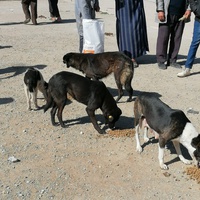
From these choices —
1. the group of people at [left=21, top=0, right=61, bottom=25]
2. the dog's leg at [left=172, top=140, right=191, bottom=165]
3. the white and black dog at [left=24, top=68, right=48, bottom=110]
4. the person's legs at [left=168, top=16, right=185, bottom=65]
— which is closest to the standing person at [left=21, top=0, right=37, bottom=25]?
the group of people at [left=21, top=0, right=61, bottom=25]

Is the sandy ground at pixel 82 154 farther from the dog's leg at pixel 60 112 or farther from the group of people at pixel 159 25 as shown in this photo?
the group of people at pixel 159 25

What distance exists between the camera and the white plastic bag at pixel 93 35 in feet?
27.7

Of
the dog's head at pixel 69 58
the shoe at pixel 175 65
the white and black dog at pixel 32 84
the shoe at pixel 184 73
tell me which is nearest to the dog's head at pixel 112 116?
the white and black dog at pixel 32 84

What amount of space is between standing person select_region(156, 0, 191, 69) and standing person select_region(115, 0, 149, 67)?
0.48m

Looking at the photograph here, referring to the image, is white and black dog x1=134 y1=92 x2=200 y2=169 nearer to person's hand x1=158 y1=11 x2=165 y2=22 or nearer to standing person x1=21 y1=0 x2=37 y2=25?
person's hand x1=158 y1=11 x2=165 y2=22

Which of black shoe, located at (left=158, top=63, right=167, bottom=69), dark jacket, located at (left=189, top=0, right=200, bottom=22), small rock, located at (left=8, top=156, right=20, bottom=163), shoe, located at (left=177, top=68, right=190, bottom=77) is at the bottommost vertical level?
black shoe, located at (left=158, top=63, right=167, bottom=69)

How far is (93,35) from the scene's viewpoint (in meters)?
8.51

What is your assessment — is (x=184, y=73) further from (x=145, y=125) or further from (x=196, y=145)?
(x=196, y=145)

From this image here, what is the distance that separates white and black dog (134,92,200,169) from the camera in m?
4.67

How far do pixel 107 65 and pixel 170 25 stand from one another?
301 centimetres

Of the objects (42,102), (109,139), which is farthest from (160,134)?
(42,102)

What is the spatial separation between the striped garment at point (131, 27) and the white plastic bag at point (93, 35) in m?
1.13

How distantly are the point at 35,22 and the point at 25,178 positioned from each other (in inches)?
460

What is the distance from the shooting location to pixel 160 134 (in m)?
4.88
